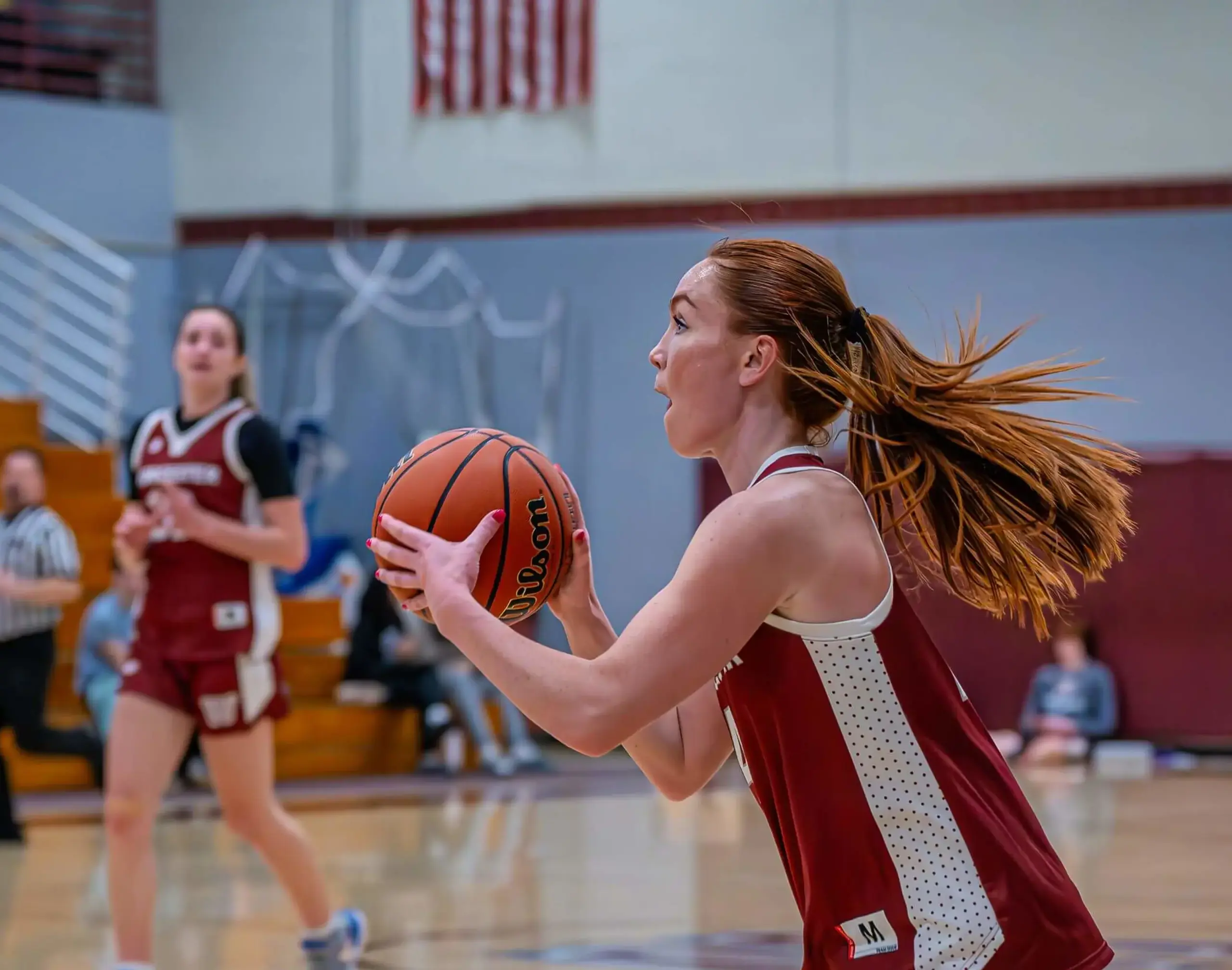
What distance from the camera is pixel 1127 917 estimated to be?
622 centimetres

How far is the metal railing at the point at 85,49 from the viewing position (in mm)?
13914

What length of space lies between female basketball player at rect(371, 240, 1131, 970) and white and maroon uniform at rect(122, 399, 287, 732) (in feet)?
8.75

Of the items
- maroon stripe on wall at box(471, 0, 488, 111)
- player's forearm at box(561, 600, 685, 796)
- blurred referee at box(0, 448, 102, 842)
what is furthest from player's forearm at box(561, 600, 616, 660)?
maroon stripe on wall at box(471, 0, 488, 111)

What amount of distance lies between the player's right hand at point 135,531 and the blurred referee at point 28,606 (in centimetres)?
345

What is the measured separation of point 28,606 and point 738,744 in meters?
6.64

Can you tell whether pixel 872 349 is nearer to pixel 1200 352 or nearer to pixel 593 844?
pixel 593 844

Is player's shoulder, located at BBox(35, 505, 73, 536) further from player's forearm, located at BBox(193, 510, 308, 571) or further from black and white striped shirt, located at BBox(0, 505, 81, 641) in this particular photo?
player's forearm, located at BBox(193, 510, 308, 571)

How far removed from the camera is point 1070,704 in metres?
12.1

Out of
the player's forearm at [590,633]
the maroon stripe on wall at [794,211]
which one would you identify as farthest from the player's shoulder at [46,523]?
the player's forearm at [590,633]

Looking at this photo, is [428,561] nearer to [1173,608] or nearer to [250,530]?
[250,530]

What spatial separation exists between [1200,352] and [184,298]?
767cm

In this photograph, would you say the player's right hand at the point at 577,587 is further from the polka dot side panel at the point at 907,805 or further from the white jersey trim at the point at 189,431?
the white jersey trim at the point at 189,431

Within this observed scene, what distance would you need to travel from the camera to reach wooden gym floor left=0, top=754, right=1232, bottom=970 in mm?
5652

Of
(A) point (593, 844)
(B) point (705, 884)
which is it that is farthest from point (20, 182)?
(B) point (705, 884)
